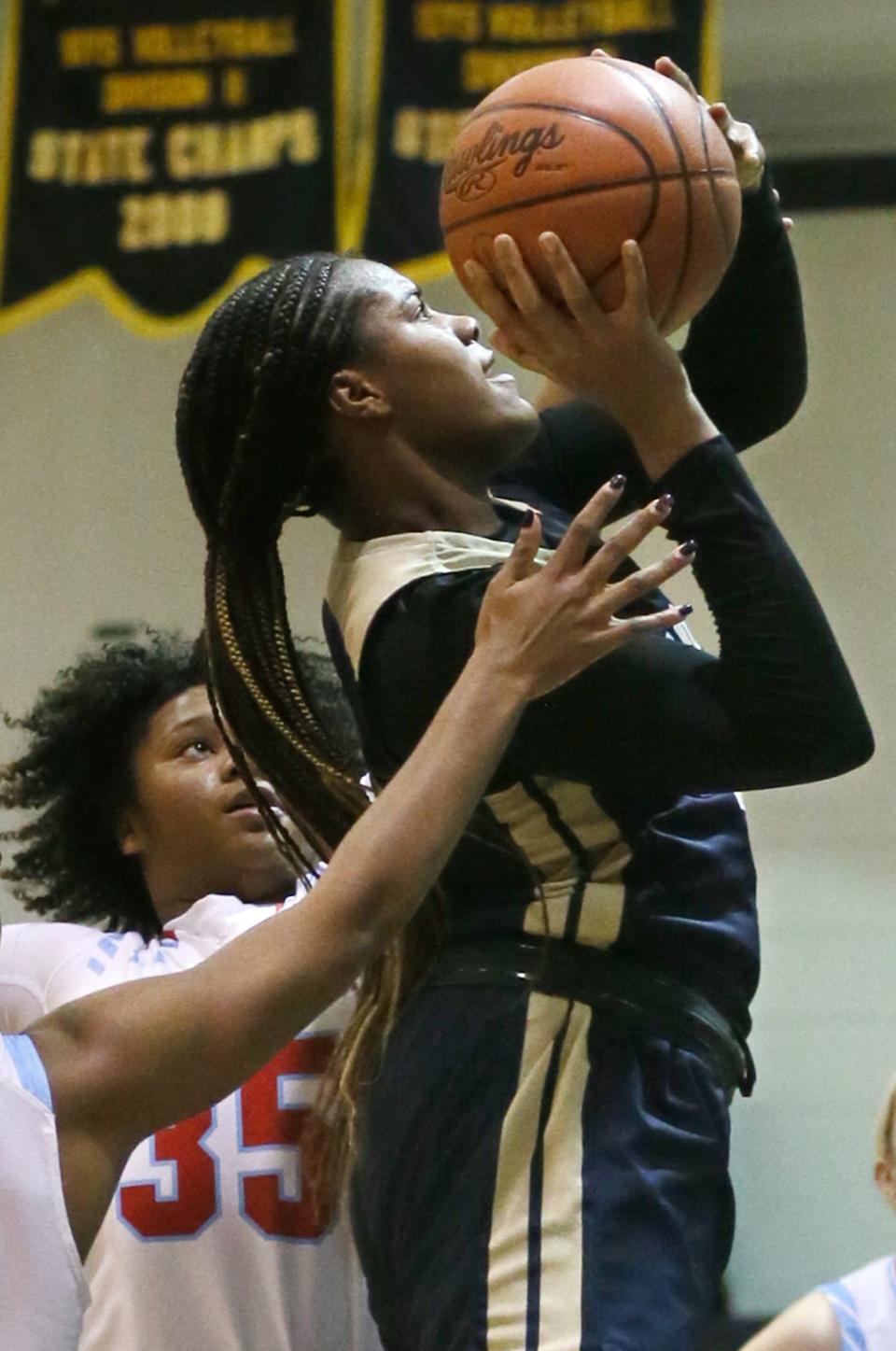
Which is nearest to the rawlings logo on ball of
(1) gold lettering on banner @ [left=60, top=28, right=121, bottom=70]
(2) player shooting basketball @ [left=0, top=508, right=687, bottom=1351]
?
(2) player shooting basketball @ [left=0, top=508, right=687, bottom=1351]

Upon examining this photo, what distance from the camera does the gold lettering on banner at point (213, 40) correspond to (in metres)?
3.68

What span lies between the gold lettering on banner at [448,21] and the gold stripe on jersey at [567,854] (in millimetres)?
2288

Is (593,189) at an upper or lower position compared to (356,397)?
upper

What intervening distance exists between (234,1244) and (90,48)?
2444 millimetres

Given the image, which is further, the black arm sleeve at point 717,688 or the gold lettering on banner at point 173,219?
the gold lettering on banner at point 173,219

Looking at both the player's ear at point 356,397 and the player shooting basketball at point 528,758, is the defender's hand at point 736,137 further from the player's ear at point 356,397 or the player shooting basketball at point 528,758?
the player's ear at point 356,397

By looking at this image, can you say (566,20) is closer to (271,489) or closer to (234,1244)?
(271,489)

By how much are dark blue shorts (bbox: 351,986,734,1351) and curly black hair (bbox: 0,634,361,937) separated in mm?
1318

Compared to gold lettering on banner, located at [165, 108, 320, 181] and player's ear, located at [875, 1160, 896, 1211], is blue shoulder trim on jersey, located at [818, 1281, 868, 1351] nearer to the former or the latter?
player's ear, located at [875, 1160, 896, 1211]

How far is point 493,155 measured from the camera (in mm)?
1671

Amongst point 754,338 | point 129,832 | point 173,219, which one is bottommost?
point 129,832

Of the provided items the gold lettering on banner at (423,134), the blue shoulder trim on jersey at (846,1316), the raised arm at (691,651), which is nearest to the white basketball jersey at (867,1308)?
the blue shoulder trim on jersey at (846,1316)

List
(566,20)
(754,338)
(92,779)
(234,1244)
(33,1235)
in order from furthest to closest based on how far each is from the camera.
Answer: (566,20)
(92,779)
(234,1244)
(754,338)
(33,1235)

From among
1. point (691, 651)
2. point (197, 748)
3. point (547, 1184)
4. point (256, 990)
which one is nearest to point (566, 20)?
point (197, 748)
